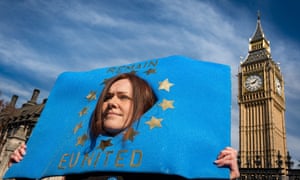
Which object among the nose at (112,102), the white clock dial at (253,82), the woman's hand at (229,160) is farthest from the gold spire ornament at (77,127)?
the white clock dial at (253,82)

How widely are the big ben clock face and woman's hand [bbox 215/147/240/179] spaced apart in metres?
62.6

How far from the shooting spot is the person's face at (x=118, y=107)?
3.87 meters

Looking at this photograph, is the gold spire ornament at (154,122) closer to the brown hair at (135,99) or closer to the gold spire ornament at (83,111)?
the brown hair at (135,99)

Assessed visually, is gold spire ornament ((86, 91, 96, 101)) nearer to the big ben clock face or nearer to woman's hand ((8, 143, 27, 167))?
woman's hand ((8, 143, 27, 167))

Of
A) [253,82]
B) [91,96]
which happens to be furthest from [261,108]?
[91,96]

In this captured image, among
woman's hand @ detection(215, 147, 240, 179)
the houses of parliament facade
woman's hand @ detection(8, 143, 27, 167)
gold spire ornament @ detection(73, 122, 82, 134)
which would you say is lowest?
woman's hand @ detection(8, 143, 27, 167)

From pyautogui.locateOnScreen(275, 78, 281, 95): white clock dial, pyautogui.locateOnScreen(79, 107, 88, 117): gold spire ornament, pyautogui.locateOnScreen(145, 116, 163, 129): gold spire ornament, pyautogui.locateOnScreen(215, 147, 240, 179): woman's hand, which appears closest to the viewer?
pyautogui.locateOnScreen(215, 147, 240, 179): woman's hand

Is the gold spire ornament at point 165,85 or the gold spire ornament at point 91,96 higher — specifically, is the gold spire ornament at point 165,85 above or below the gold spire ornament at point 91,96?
above

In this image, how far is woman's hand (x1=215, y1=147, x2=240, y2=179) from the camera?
316 centimetres

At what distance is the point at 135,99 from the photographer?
401cm

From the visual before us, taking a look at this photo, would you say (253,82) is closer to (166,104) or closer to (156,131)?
(166,104)

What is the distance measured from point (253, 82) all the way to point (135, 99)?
6325cm

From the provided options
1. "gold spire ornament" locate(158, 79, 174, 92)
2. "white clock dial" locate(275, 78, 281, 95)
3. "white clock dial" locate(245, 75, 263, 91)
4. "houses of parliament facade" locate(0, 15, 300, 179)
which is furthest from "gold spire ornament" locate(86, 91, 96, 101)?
"white clock dial" locate(275, 78, 281, 95)

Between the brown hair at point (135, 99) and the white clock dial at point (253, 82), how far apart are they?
62138 millimetres
